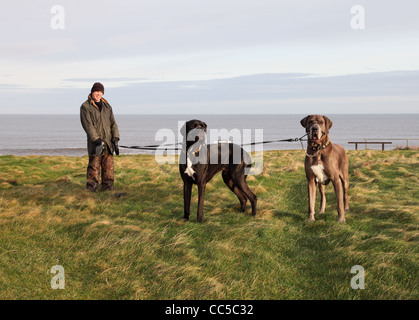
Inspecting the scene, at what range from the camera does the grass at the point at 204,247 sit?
4.54 meters

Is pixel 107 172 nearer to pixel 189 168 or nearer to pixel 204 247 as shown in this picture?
pixel 189 168

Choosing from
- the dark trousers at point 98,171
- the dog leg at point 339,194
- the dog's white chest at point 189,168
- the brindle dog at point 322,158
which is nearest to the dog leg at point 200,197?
the dog's white chest at point 189,168

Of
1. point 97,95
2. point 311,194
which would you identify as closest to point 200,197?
point 311,194

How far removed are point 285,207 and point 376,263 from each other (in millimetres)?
3743

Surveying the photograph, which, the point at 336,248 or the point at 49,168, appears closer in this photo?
the point at 336,248

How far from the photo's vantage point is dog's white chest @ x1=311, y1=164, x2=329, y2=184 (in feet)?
22.9

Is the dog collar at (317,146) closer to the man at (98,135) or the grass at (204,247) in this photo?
the grass at (204,247)

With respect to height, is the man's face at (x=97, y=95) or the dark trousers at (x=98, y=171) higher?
the man's face at (x=97, y=95)

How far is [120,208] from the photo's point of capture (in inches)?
337

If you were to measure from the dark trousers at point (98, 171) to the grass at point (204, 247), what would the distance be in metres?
0.56

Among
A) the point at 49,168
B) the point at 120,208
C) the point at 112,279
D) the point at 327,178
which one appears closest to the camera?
the point at 112,279

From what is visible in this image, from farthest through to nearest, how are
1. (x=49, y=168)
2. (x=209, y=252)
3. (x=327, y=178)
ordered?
(x=49, y=168) < (x=327, y=178) < (x=209, y=252)
